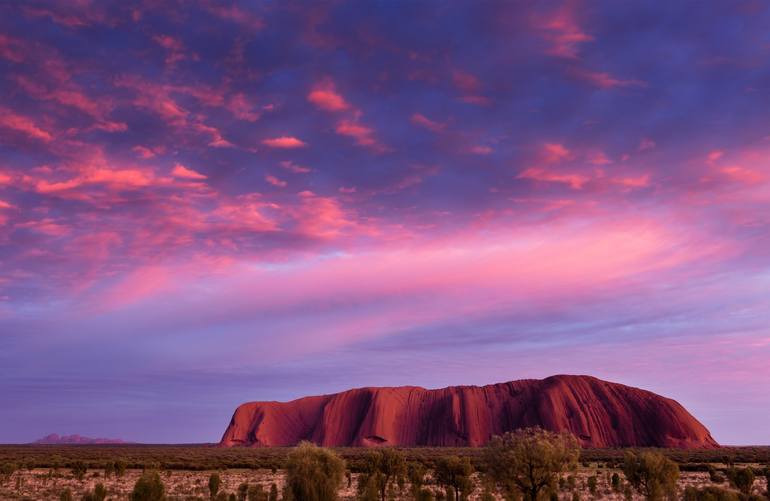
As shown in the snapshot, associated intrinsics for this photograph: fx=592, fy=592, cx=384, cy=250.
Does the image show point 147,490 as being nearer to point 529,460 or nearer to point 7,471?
point 529,460

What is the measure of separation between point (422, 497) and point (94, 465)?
186ft

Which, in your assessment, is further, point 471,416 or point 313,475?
point 471,416

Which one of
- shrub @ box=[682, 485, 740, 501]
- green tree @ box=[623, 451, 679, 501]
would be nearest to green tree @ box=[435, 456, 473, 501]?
green tree @ box=[623, 451, 679, 501]

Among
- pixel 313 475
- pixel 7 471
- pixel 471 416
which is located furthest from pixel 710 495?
pixel 471 416

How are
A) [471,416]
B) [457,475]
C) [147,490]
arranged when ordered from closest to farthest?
[147,490] → [457,475] → [471,416]

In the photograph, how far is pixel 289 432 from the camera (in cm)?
17512

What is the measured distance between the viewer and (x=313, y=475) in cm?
2894

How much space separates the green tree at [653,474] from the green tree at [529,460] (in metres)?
9.71

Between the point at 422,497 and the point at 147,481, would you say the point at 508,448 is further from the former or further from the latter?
the point at 147,481

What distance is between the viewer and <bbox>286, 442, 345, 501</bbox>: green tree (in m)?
28.7

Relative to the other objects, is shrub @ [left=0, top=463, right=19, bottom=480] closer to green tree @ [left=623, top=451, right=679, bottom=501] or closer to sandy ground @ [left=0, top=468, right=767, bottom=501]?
sandy ground @ [left=0, top=468, right=767, bottom=501]

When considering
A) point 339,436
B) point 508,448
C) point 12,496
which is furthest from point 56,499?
point 339,436

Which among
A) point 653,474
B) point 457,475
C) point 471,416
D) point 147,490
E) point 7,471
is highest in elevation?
point 471,416

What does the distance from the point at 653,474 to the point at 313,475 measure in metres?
20.7
